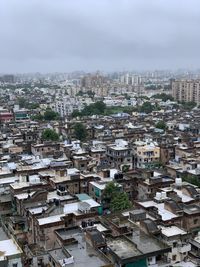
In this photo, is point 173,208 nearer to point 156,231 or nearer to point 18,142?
point 156,231

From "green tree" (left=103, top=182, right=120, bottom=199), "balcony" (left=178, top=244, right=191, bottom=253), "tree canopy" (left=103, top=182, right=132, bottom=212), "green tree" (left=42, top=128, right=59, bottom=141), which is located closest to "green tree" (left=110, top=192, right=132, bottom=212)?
"tree canopy" (left=103, top=182, right=132, bottom=212)

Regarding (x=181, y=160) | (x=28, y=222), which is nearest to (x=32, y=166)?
(x=28, y=222)

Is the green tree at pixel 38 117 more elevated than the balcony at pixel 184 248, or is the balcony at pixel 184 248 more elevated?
the green tree at pixel 38 117

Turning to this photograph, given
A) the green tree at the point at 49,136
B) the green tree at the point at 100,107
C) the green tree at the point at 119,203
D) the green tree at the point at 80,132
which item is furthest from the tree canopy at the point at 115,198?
the green tree at the point at 100,107

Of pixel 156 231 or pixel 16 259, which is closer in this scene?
pixel 16 259

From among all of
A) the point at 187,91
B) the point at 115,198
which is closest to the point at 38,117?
the point at 187,91

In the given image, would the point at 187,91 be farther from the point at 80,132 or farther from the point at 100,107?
the point at 80,132

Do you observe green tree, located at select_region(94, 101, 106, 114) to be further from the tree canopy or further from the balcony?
the balcony

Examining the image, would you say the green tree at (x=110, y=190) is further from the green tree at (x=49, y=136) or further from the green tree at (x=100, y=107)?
the green tree at (x=100, y=107)
